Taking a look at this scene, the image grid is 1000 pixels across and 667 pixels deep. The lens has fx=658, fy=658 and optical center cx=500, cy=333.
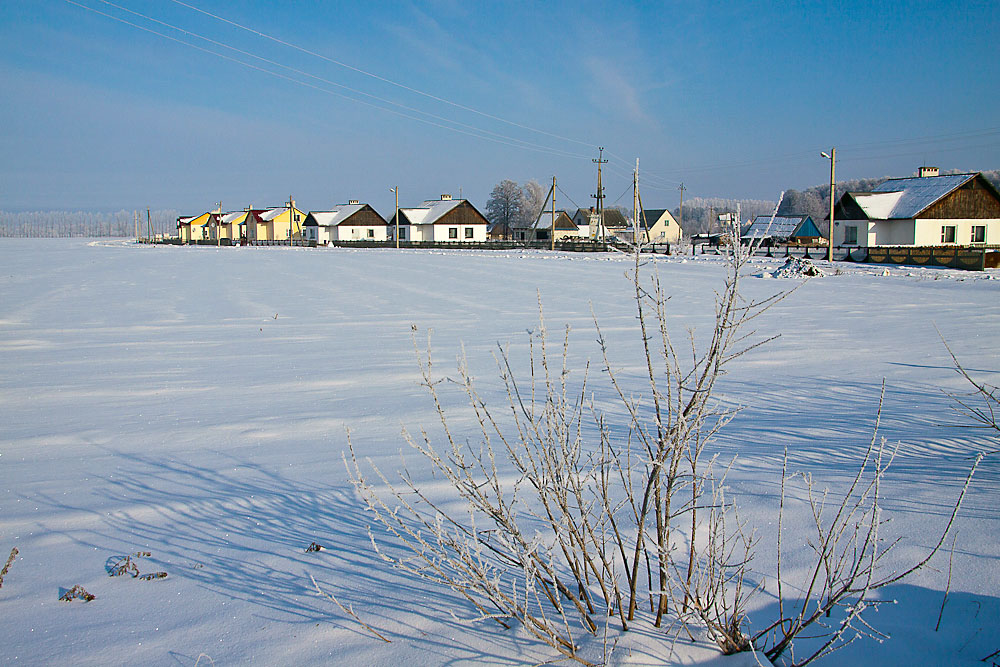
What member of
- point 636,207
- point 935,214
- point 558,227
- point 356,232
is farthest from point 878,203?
point 356,232

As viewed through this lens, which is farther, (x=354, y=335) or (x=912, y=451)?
(x=354, y=335)

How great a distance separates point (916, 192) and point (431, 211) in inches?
1969

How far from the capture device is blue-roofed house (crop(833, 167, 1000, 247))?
139ft

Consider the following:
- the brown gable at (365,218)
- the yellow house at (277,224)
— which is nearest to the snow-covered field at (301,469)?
the brown gable at (365,218)

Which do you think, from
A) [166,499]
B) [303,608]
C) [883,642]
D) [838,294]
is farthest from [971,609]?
[838,294]

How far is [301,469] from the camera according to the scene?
481 centimetres

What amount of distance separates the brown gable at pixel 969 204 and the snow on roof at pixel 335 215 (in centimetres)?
6081

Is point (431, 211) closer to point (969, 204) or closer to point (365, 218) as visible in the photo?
point (365, 218)

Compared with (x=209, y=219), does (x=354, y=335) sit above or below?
below

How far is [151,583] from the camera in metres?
3.19

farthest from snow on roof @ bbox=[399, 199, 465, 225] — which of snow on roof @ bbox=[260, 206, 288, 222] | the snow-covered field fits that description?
the snow-covered field

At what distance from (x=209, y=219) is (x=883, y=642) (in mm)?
114074

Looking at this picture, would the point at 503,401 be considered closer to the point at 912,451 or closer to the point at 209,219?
the point at 912,451

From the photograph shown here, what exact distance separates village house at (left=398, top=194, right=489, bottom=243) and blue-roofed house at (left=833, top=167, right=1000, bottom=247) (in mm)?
40697
